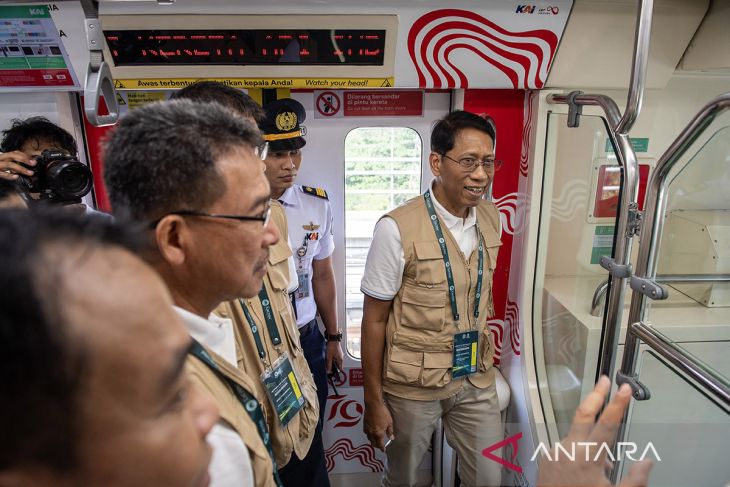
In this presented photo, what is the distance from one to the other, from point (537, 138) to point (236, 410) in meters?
2.08

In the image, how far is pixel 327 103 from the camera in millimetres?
2717

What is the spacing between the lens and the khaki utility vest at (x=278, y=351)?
1585 mm

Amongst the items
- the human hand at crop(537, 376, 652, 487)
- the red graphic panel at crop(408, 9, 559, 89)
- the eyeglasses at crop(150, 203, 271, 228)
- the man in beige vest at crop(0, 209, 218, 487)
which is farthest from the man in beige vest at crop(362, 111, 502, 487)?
the man in beige vest at crop(0, 209, 218, 487)

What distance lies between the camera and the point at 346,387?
3125 mm

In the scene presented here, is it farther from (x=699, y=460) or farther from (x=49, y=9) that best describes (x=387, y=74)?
(x=699, y=460)

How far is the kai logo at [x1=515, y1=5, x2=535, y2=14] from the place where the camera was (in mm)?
2088

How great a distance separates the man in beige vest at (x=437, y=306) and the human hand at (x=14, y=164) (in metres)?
1.48

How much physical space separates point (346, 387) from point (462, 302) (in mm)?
1196

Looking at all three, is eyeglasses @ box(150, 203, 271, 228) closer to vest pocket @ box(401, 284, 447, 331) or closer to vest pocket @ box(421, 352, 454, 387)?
vest pocket @ box(401, 284, 447, 331)

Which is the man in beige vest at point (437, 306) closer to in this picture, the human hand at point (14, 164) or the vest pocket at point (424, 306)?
the vest pocket at point (424, 306)

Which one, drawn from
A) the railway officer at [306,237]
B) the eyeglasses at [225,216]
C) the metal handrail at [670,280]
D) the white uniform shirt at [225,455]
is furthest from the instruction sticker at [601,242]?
the white uniform shirt at [225,455]

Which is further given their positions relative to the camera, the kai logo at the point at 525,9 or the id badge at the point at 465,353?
the id badge at the point at 465,353

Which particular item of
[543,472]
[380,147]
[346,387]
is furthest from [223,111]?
[346,387]

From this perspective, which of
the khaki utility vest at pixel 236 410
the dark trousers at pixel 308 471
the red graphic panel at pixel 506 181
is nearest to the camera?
the khaki utility vest at pixel 236 410
